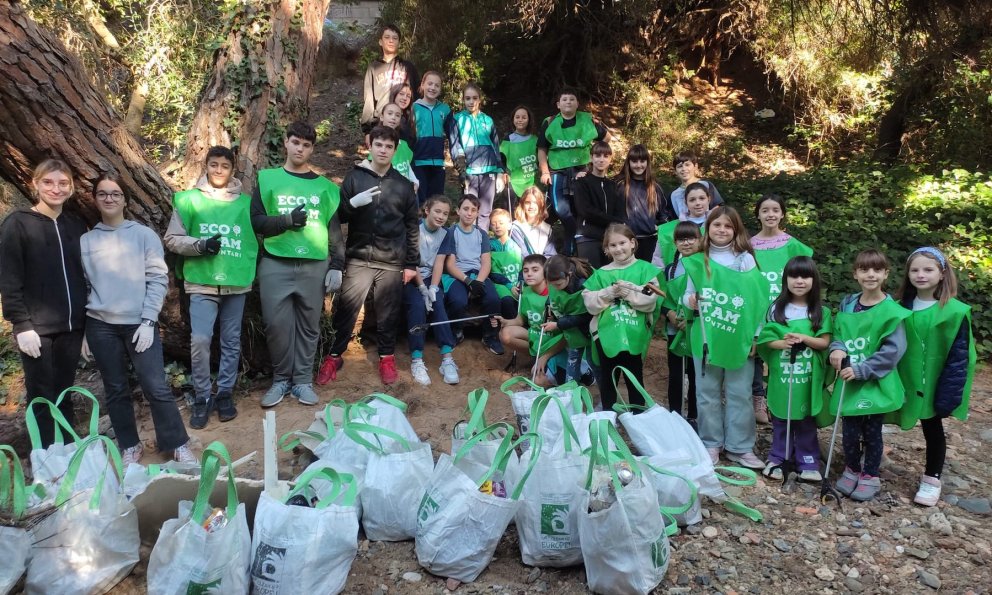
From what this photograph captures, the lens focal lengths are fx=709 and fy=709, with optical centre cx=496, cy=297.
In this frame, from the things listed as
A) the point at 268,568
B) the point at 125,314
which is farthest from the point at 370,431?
the point at 125,314

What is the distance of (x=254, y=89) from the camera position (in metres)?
5.10

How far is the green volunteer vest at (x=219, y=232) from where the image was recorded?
4230 mm

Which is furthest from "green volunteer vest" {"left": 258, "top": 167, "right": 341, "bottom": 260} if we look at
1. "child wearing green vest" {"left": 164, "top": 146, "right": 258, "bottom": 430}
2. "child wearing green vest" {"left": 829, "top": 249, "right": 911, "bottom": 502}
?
"child wearing green vest" {"left": 829, "top": 249, "right": 911, "bottom": 502}

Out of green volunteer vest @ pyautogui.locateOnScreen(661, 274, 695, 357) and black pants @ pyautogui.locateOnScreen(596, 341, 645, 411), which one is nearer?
green volunteer vest @ pyautogui.locateOnScreen(661, 274, 695, 357)

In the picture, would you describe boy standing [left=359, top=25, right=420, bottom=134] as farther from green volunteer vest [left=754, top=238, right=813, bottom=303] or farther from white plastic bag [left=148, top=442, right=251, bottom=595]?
white plastic bag [left=148, top=442, right=251, bottom=595]

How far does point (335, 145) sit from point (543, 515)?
8359 millimetres

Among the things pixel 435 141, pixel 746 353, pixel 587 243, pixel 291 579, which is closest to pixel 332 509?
pixel 291 579

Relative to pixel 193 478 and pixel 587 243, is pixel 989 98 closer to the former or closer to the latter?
pixel 587 243

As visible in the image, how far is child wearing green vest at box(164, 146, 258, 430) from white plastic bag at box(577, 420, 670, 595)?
105 inches

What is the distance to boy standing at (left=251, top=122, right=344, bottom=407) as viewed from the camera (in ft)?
14.6

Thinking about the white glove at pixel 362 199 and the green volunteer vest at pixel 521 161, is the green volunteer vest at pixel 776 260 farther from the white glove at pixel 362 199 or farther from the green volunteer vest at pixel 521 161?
the green volunteer vest at pixel 521 161

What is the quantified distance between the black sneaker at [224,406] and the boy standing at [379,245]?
68 centimetres

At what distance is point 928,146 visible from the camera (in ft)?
30.2

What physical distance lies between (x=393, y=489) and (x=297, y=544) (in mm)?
556
